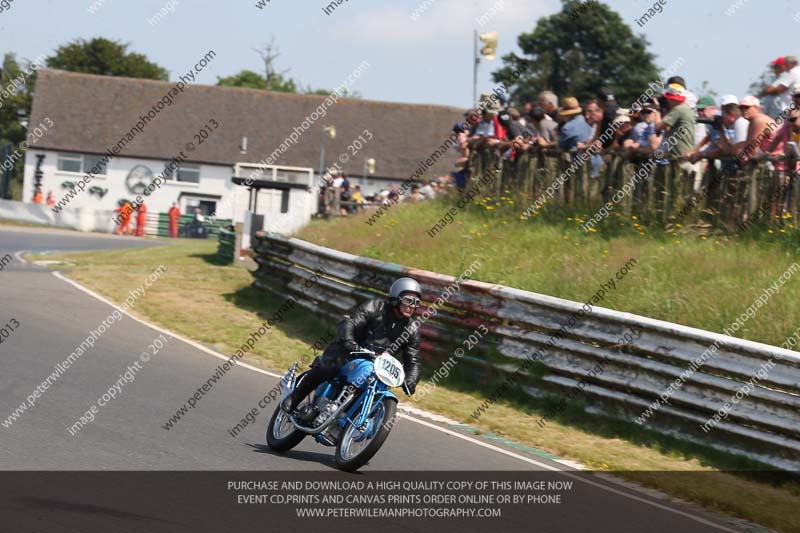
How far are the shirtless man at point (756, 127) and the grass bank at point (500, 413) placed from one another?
14.2 ft

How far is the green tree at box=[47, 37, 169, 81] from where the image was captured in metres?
84.9

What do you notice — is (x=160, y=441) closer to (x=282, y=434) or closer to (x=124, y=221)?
(x=282, y=434)

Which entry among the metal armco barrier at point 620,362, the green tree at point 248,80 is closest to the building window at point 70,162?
the green tree at point 248,80

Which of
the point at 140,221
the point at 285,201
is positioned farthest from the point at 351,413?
the point at 140,221

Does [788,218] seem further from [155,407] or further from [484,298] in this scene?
[155,407]

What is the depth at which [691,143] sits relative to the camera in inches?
605

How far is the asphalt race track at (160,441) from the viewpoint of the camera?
7368 mm

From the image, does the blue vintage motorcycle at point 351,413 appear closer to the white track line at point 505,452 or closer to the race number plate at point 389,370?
the race number plate at point 389,370

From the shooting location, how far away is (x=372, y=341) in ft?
31.9

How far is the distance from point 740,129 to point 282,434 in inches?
309

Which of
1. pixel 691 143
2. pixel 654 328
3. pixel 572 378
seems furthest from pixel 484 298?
pixel 691 143

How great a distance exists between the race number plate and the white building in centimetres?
5842

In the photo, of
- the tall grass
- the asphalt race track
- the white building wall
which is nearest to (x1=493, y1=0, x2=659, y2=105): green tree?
the white building wall

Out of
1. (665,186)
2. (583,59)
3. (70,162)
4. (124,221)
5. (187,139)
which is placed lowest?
(124,221)
